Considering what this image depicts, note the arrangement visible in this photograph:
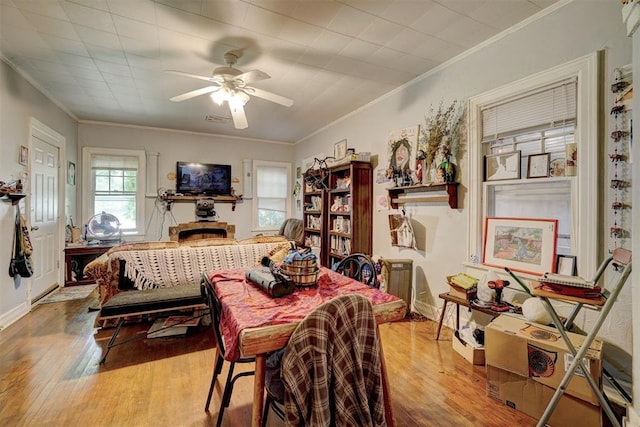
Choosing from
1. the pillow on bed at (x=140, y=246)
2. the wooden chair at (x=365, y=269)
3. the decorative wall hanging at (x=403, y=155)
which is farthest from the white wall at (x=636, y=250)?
the pillow on bed at (x=140, y=246)

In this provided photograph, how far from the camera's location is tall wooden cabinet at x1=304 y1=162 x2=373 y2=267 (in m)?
3.93

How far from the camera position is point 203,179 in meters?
5.75

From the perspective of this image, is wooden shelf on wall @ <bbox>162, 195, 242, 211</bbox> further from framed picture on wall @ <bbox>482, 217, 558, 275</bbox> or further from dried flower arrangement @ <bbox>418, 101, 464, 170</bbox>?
framed picture on wall @ <bbox>482, 217, 558, 275</bbox>

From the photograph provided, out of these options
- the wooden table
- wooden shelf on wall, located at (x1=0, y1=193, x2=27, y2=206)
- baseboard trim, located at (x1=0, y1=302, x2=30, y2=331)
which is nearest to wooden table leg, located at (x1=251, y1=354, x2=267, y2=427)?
the wooden table

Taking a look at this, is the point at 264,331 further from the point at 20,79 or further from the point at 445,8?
the point at 20,79

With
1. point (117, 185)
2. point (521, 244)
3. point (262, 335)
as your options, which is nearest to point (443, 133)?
point (521, 244)

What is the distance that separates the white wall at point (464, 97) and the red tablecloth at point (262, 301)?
154 cm

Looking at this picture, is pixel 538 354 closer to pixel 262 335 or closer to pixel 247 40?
pixel 262 335

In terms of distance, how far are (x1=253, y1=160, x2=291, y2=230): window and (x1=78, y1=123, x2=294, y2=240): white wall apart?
0.56 feet

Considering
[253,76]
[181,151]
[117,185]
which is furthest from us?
[181,151]

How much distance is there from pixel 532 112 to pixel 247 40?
2415 mm

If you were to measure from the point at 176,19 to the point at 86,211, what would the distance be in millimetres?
4326

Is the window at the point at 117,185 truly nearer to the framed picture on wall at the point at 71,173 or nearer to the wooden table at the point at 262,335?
the framed picture on wall at the point at 71,173

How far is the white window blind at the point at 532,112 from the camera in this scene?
207 centimetres
